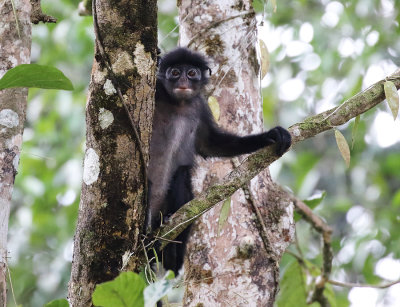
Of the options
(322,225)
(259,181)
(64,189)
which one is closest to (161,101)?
(259,181)

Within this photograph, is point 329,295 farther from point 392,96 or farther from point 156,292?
point 156,292

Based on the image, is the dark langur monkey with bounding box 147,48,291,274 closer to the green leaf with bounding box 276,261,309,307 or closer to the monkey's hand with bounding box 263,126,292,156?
the monkey's hand with bounding box 263,126,292,156

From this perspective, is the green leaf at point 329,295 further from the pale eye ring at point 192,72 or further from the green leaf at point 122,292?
the green leaf at point 122,292

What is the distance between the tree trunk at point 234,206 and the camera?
3.33 m

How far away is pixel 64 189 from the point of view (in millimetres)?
6242

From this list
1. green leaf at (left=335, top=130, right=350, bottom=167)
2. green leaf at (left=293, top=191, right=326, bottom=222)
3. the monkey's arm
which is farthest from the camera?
green leaf at (left=293, top=191, right=326, bottom=222)

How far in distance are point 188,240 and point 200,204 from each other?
89cm

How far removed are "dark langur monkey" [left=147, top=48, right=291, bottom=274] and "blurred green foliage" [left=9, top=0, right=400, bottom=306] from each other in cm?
113

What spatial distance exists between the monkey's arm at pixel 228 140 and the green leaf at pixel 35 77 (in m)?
1.31

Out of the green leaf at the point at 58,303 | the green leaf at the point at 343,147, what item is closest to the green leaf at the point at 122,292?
the green leaf at the point at 58,303

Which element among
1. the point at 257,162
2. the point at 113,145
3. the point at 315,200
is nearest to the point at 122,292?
the point at 113,145

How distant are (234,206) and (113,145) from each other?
1276 millimetres

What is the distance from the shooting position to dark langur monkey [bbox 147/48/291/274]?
154 inches

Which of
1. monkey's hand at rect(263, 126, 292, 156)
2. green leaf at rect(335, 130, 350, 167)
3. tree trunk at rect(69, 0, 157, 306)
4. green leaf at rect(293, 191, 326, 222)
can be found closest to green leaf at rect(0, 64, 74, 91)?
tree trunk at rect(69, 0, 157, 306)
